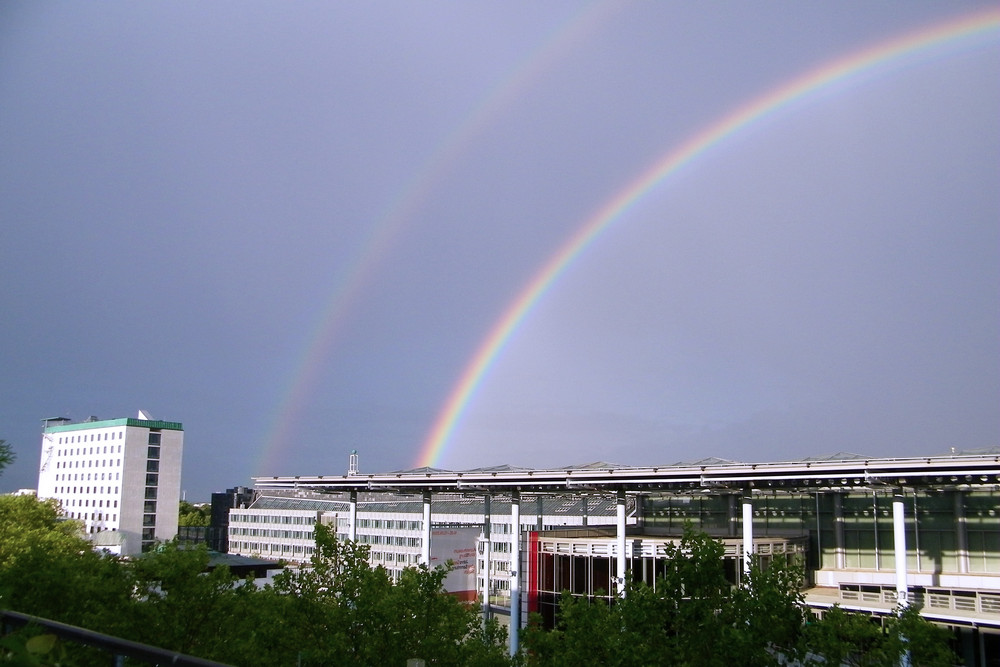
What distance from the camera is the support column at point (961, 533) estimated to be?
47.2 meters

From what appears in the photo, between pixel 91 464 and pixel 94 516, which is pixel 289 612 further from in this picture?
pixel 91 464

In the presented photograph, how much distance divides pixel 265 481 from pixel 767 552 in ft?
143

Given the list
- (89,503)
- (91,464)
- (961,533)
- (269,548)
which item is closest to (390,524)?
(269,548)

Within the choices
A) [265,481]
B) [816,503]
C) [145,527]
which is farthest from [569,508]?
[145,527]

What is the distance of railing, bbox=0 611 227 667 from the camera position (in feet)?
14.0

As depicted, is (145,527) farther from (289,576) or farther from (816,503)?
(289,576)

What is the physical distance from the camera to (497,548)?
10900cm

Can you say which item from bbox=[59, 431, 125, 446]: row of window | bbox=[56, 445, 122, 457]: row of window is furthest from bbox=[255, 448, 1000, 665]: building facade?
bbox=[56, 445, 122, 457]: row of window

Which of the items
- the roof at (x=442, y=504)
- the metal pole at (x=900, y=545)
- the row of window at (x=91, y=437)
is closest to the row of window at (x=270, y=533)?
the roof at (x=442, y=504)

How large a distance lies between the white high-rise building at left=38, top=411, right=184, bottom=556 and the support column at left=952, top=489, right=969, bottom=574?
417 ft

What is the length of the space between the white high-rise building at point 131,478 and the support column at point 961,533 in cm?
12717

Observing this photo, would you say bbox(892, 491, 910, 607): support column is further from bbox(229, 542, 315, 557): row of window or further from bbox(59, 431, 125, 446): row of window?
bbox(59, 431, 125, 446): row of window

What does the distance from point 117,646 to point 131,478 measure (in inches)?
6210

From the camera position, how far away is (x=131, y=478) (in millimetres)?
146875
